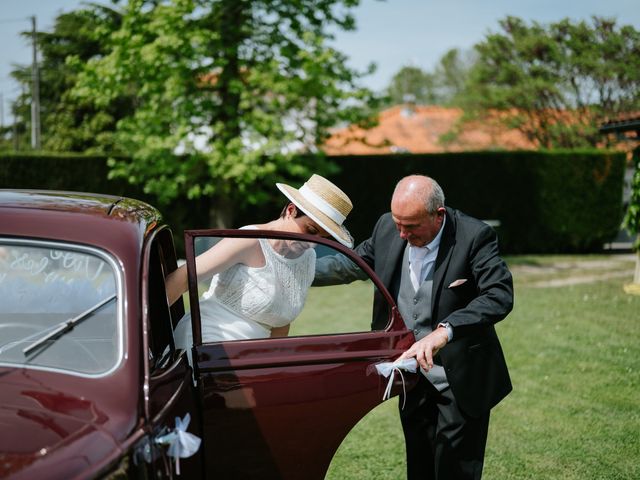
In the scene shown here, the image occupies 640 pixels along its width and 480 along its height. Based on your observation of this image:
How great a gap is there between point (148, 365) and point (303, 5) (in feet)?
46.0

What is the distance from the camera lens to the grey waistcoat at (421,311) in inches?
144

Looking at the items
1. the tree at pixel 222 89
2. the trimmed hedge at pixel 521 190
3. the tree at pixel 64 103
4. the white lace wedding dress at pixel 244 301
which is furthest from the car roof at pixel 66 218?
the tree at pixel 64 103

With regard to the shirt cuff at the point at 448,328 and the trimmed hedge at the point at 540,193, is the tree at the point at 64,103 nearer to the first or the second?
the trimmed hedge at the point at 540,193

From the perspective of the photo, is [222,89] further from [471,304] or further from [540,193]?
[471,304]

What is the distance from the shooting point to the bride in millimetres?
3148

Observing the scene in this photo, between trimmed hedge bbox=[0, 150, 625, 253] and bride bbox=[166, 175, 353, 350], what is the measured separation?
53.4ft

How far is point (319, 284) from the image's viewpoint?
345cm

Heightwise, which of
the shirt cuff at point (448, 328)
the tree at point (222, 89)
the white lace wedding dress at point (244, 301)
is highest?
the tree at point (222, 89)

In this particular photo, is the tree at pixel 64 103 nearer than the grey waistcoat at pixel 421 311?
No

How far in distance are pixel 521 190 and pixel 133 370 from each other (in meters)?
19.4

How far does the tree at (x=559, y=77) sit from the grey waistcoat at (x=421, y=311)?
29.5 metres

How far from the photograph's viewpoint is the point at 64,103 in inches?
1412

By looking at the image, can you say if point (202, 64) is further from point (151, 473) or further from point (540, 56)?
point (540, 56)

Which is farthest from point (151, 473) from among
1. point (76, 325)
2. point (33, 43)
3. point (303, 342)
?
point (33, 43)
